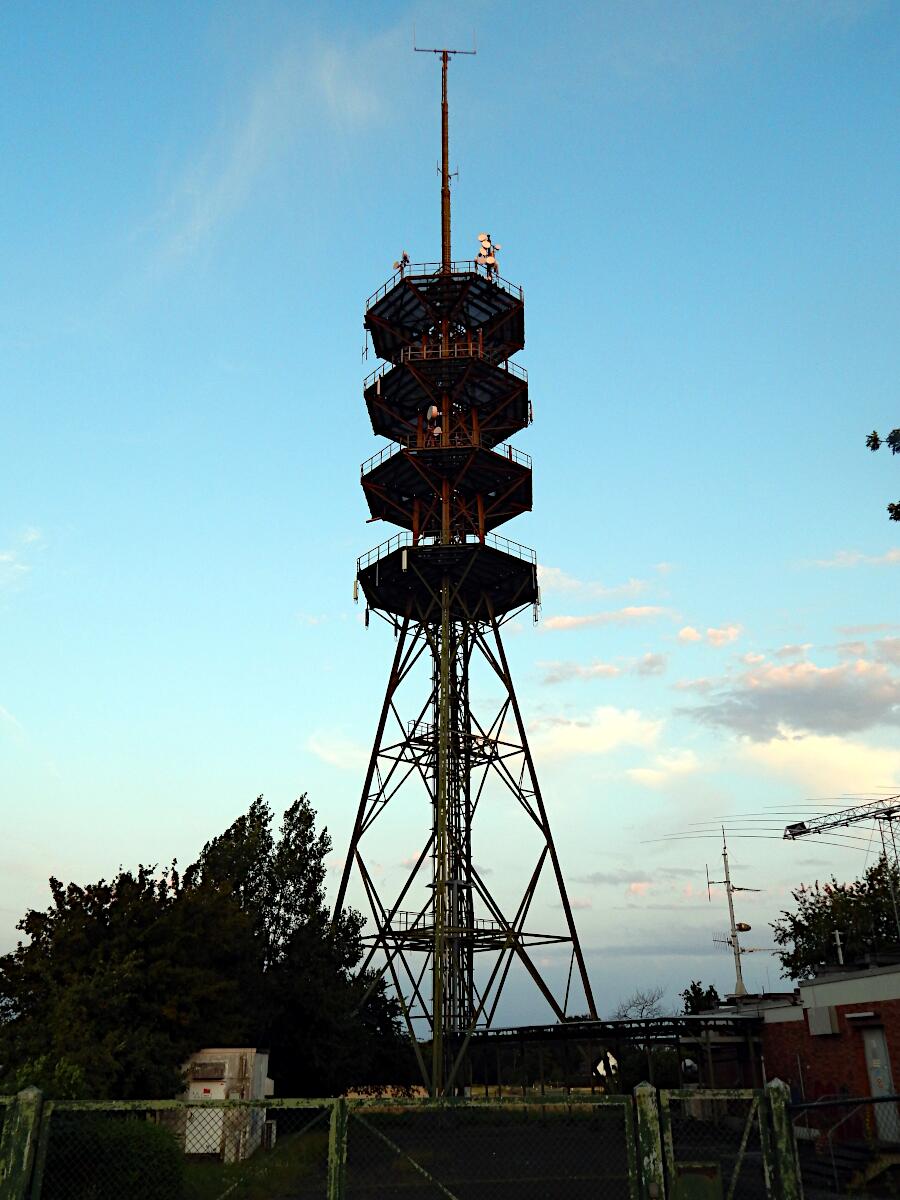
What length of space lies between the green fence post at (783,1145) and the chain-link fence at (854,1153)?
1061 centimetres

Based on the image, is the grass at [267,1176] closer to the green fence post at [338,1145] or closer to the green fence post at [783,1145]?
the green fence post at [338,1145]

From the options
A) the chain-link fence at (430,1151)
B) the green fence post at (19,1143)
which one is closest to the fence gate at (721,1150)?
the chain-link fence at (430,1151)

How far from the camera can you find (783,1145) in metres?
10.1

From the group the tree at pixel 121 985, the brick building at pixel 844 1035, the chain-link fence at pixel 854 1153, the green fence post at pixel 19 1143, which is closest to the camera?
the green fence post at pixel 19 1143

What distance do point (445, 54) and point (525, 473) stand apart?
23.9 meters

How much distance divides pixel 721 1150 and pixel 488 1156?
279 inches

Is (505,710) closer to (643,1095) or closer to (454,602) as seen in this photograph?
(454,602)

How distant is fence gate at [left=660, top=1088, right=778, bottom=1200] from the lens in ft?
33.3

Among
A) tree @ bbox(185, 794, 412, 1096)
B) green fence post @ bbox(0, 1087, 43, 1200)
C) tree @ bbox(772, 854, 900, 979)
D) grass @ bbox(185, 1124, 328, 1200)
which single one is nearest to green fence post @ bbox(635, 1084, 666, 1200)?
green fence post @ bbox(0, 1087, 43, 1200)

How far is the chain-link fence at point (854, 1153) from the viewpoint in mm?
20953

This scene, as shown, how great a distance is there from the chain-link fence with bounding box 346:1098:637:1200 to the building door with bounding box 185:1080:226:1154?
3465mm

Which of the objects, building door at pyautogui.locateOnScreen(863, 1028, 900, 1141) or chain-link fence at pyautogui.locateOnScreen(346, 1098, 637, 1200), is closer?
chain-link fence at pyautogui.locateOnScreen(346, 1098, 637, 1200)

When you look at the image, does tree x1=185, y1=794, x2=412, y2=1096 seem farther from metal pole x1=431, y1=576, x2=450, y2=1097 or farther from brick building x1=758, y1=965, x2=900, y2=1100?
brick building x1=758, y1=965, x2=900, y2=1100

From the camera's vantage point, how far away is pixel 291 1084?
35.4 m
